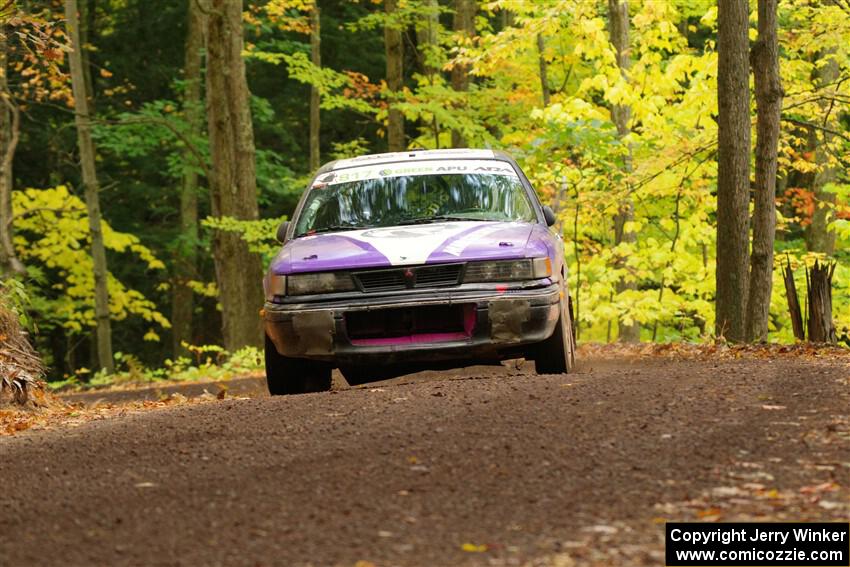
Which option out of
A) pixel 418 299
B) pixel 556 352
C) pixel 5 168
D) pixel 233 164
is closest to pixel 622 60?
pixel 233 164

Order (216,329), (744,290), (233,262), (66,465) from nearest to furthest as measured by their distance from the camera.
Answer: (66,465), (744,290), (233,262), (216,329)

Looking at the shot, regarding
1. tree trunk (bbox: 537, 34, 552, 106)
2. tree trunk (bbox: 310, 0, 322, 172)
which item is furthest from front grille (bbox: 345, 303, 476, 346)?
tree trunk (bbox: 310, 0, 322, 172)

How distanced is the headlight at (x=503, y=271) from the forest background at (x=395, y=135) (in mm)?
4350

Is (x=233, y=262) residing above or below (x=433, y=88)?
below

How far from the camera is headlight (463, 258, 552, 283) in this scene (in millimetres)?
8125

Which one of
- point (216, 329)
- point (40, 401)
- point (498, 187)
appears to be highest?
point (498, 187)

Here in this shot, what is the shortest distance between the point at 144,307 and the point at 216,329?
5.62 metres

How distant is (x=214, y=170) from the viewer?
2059 cm

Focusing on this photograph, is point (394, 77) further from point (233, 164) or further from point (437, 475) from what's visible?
point (437, 475)

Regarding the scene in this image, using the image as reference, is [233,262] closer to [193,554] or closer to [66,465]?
[66,465]

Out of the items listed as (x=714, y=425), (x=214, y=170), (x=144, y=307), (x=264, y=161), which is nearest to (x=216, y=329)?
(x=144, y=307)

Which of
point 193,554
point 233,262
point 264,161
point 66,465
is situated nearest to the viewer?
point 193,554

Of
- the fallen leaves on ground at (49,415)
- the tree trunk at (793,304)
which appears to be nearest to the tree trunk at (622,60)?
the tree trunk at (793,304)

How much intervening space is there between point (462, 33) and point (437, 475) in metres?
18.8
